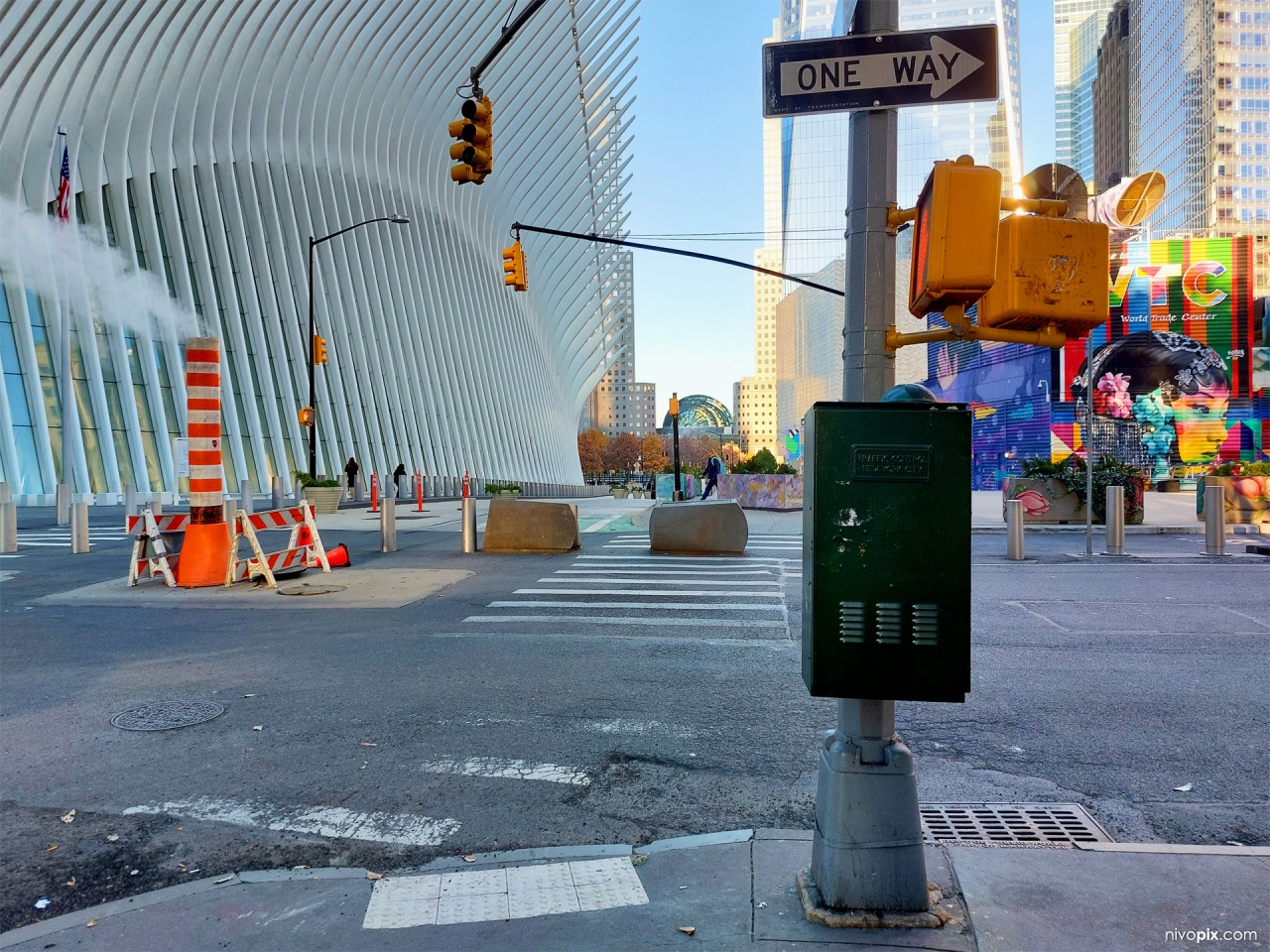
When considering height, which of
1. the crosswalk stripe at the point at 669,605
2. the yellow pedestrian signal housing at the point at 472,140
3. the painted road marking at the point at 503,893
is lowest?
the painted road marking at the point at 503,893

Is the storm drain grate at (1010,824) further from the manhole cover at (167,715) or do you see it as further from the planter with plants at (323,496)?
the planter with plants at (323,496)

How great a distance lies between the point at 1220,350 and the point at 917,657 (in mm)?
74385

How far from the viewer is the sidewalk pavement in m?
3.06

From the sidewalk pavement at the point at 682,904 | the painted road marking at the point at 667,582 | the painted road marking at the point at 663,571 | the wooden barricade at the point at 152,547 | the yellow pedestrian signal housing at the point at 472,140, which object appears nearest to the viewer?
the sidewalk pavement at the point at 682,904

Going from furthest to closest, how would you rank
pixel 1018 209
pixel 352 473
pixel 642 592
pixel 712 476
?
pixel 352 473 → pixel 712 476 → pixel 642 592 → pixel 1018 209

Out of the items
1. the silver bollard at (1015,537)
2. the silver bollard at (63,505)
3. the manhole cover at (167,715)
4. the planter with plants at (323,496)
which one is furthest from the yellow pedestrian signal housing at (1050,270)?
the planter with plants at (323,496)

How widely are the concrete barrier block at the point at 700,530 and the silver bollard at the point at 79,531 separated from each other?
10.2 m

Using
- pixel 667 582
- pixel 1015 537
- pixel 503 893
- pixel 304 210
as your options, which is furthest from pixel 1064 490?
pixel 304 210

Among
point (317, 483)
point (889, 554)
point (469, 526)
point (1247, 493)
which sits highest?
point (889, 554)

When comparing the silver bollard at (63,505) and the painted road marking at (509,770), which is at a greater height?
the silver bollard at (63,505)

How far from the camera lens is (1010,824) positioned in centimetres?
413

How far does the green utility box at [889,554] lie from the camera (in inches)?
122

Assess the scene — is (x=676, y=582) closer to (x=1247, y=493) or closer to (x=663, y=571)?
(x=663, y=571)

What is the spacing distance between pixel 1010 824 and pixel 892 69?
344 cm
